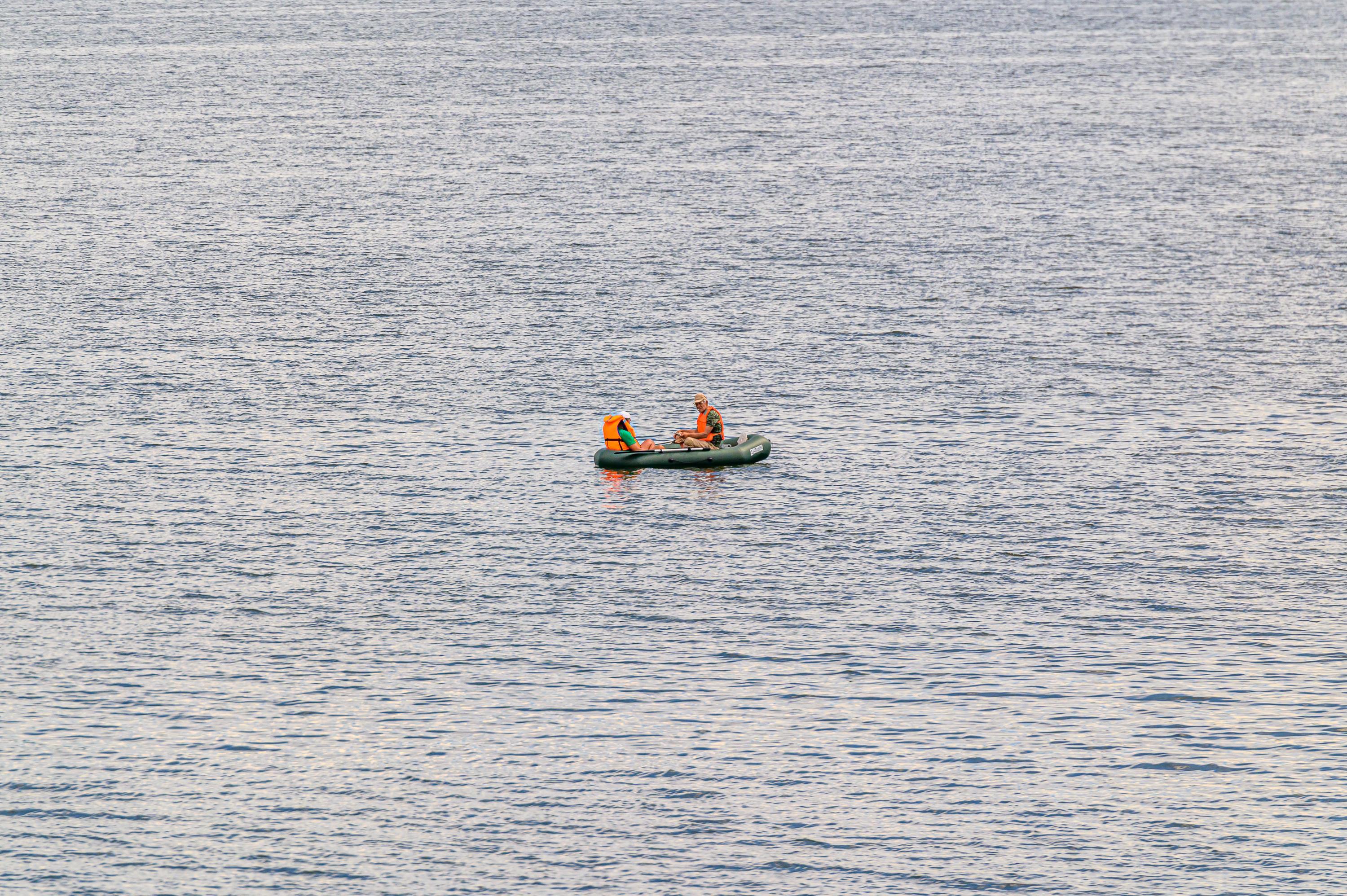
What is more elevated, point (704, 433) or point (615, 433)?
point (704, 433)

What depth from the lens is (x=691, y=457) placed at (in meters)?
54.9

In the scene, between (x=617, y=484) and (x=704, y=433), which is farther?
(x=704, y=433)

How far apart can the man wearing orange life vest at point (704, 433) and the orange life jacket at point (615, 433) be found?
1.72 m

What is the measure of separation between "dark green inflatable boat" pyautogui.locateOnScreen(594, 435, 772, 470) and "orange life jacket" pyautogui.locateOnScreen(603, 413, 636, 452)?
0.68ft

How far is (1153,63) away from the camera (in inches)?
5782

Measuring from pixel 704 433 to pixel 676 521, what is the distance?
17.4ft

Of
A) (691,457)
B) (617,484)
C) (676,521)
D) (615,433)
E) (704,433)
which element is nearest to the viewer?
(676,521)

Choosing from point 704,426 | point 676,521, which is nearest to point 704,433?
point 704,426

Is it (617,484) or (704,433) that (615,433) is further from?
(704,433)

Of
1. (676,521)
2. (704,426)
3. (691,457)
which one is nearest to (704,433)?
(704,426)

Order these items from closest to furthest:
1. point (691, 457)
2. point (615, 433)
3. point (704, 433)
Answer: point (615, 433) → point (691, 457) → point (704, 433)

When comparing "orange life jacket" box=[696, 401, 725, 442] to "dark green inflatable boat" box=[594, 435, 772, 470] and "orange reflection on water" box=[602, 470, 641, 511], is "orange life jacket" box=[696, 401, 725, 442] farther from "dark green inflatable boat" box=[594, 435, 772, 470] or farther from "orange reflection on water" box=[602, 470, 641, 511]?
"orange reflection on water" box=[602, 470, 641, 511]

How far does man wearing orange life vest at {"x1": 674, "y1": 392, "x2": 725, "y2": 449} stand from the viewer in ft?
180

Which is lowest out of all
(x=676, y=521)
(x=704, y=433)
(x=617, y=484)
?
(x=676, y=521)
